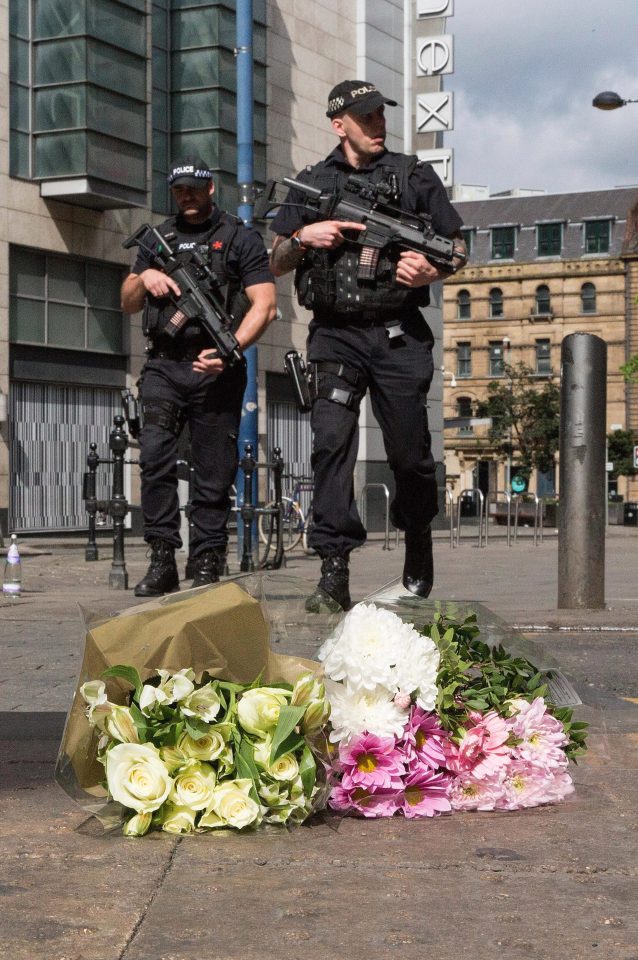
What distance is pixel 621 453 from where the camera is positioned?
73438 mm

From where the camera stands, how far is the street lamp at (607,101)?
31.1 metres

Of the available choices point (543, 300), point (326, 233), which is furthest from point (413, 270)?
point (543, 300)

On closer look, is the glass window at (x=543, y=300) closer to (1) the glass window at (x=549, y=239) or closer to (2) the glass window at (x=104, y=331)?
(1) the glass window at (x=549, y=239)

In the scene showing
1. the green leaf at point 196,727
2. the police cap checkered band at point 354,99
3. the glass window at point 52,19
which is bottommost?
the green leaf at point 196,727

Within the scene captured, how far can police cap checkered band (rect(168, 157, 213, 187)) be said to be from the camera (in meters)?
6.10

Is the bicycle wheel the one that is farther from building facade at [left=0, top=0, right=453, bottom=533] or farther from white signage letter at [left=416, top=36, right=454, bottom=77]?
white signage letter at [left=416, top=36, right=454, bottom=77]

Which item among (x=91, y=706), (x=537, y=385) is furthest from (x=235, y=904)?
(x=537, y=385)

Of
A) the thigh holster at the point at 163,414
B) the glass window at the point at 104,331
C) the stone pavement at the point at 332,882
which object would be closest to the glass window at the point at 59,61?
the glass window at the point at 104,331

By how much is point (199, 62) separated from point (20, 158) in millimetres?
4251

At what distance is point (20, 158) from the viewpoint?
→ 914 inches

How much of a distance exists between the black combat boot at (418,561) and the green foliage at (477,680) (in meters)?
→ 2.58

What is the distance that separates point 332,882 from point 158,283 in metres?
4.18

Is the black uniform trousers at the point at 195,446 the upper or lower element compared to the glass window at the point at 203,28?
lower

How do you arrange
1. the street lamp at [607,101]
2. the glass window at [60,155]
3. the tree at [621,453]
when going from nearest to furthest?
the glass window at [60,155] → the street lamp at [607,101] → the tree at [621,453]
